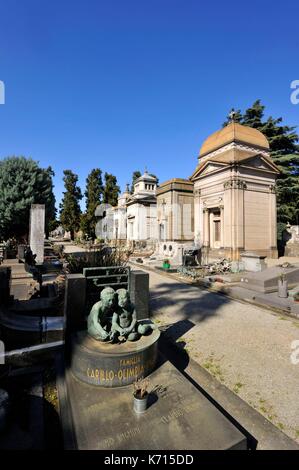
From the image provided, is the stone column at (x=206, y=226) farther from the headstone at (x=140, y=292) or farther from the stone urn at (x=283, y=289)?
the headstone at (x=140, y=292)

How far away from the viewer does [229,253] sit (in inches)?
726

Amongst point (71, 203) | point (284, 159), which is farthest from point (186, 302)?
point (71, 203)

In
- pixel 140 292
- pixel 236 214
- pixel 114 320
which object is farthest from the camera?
pixel 236 214

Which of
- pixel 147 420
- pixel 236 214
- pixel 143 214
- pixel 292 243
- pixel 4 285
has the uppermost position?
pixel 143 214

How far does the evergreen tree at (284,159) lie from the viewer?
83.4 feet

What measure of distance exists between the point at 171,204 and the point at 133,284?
69.1ft

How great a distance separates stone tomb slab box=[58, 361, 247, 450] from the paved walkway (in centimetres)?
103

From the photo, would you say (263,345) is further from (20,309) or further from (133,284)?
(20,309)

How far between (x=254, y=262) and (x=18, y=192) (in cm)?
1846

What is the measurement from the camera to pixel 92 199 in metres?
48.1

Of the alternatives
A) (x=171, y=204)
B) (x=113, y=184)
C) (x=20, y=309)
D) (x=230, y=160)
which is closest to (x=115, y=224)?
(x=113, y=184)

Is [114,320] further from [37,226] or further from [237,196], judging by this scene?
[237,196]

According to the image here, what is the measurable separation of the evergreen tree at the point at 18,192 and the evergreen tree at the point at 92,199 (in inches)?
991

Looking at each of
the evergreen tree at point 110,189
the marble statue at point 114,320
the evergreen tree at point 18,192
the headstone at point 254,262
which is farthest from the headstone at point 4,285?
the evergreen tree at point 110,189
